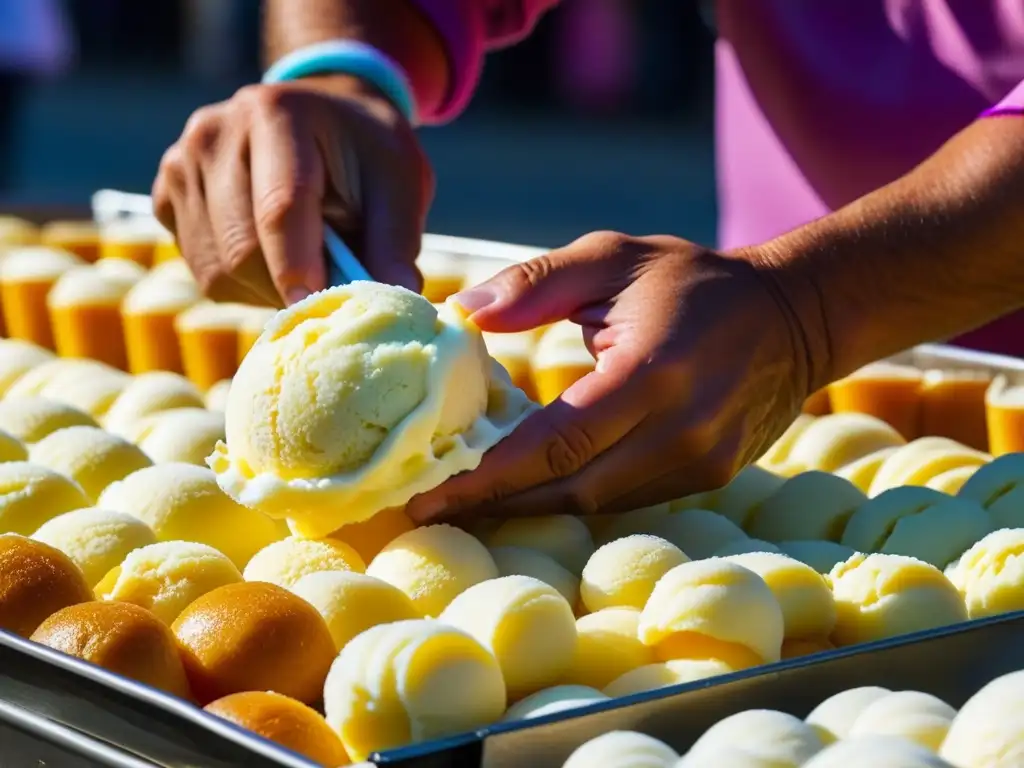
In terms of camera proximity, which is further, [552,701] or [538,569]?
[538,569]

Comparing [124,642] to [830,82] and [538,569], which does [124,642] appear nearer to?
[538,569]

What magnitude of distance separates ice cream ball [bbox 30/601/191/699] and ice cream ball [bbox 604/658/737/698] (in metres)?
0.29

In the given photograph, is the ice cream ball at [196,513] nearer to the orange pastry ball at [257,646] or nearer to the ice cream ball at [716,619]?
the orange pastry ball at [257,646]

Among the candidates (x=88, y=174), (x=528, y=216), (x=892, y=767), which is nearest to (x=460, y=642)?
(x=892, y=767)

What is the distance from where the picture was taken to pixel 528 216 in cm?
864

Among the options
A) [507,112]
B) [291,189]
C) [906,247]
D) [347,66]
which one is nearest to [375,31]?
[347,66]

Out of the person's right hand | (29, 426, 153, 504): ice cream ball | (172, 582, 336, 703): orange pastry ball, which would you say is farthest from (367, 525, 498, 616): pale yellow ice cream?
the person's right hand

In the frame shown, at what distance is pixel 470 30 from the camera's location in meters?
2.31

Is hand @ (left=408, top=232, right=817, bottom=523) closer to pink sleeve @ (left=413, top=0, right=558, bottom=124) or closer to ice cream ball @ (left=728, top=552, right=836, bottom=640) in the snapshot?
ice cream ball @ (left=728, top=552, right=836, bottom=640)

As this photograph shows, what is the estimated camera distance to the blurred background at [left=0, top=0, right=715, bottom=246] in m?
8.68

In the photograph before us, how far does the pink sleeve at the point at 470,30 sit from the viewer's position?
2.25 m

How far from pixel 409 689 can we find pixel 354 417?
1.14 feet

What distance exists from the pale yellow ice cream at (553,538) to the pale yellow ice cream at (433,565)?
0.22ft

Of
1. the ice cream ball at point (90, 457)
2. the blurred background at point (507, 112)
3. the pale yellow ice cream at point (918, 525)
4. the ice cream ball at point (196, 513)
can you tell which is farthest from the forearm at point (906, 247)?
the blurred background at point (507, 112)
